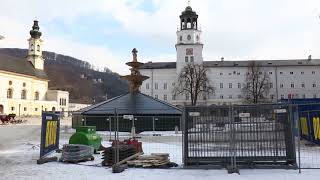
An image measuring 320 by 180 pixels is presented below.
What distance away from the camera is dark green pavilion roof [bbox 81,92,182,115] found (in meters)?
31.8

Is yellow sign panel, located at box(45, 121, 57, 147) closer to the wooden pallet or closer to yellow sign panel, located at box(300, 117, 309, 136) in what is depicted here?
the wooden pallet

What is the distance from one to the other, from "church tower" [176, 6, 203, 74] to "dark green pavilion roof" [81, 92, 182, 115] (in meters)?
72.1

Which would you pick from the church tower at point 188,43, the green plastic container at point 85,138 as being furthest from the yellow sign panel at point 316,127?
the church tower at point 188,43

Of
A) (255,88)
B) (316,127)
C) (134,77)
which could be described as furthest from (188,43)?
(316,127)

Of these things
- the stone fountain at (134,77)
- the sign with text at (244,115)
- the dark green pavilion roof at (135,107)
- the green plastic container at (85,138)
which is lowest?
the green plastic container at (85,138)

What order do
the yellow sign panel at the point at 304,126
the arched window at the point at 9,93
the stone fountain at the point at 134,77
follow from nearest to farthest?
the yellow sign panel at the point at 304,126
the stone fountain at the point at 134,77
the arched window at the point at 9,93

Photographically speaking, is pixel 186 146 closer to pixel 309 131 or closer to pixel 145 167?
pixel 145 167

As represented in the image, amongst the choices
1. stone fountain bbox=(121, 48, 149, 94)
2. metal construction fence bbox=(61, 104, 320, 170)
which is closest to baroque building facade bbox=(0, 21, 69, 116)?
stone fountain bbox=(121, 48, 149, 94)

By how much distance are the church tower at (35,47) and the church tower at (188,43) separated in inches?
1727

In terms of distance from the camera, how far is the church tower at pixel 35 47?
119312 mm

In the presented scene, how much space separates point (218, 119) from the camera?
11938 millimetres

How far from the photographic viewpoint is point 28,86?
372ft

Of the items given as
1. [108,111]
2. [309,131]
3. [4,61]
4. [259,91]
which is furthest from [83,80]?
[309,131]

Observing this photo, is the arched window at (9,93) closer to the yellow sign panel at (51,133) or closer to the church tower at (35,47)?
the church tower at (35,47)
